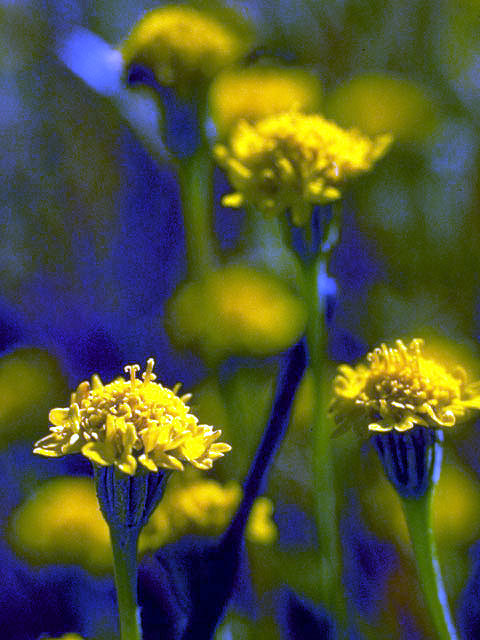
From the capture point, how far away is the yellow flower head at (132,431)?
31cm

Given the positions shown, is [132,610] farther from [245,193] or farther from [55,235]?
[55,235]

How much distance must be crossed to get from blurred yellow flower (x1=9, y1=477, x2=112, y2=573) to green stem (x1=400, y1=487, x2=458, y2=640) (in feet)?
0.56

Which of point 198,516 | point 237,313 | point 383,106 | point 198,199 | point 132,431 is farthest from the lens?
point 383,106

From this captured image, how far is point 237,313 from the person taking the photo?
25.4 inches

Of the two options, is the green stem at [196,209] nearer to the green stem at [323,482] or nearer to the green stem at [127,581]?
the green stem at [323,482]

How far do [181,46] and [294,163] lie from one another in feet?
0.40

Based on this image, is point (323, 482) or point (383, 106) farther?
point (383, 106)

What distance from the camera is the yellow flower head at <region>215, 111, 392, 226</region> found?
0.46 m

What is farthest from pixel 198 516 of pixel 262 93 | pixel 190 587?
pixel 262 93

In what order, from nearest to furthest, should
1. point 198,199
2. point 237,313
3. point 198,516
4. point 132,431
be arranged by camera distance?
point 132,431
point 198,516
point 198,199
point 237,313

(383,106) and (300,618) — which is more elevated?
(383,106)

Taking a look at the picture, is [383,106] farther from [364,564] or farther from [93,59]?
[364,564]

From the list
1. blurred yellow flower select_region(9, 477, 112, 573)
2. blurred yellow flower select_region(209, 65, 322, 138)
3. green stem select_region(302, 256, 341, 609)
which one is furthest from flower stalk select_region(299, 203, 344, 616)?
blurred yellow flower select_region(209, 65, 322, 138)

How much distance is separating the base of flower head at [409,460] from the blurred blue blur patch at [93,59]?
0.96 ft
